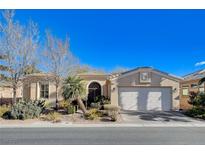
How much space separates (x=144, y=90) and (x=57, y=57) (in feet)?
27.2

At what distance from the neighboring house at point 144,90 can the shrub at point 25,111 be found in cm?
718

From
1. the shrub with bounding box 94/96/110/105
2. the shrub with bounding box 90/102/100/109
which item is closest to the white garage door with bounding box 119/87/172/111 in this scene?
the shrub with bounding box 94/96/110/105

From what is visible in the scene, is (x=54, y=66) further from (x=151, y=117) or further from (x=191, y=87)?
(x=191, y=87)

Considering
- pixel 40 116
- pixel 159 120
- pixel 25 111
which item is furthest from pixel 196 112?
pixel 25 111

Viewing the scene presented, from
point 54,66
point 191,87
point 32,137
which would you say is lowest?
point 32,137

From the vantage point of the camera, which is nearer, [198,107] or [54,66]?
[198,107]

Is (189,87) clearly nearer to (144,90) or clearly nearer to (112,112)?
(144,90)

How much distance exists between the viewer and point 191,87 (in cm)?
2516

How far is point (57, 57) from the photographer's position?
74.4ft

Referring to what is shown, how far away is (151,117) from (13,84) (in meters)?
10.5

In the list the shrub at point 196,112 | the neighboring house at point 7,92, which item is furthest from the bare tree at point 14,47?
the shrub at point 196,112

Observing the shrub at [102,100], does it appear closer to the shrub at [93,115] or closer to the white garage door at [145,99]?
the white garage door at [145,99]

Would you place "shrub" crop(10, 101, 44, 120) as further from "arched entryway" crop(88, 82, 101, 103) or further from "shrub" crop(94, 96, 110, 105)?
"arched entryway" crop(88, 82, 101, 103)
